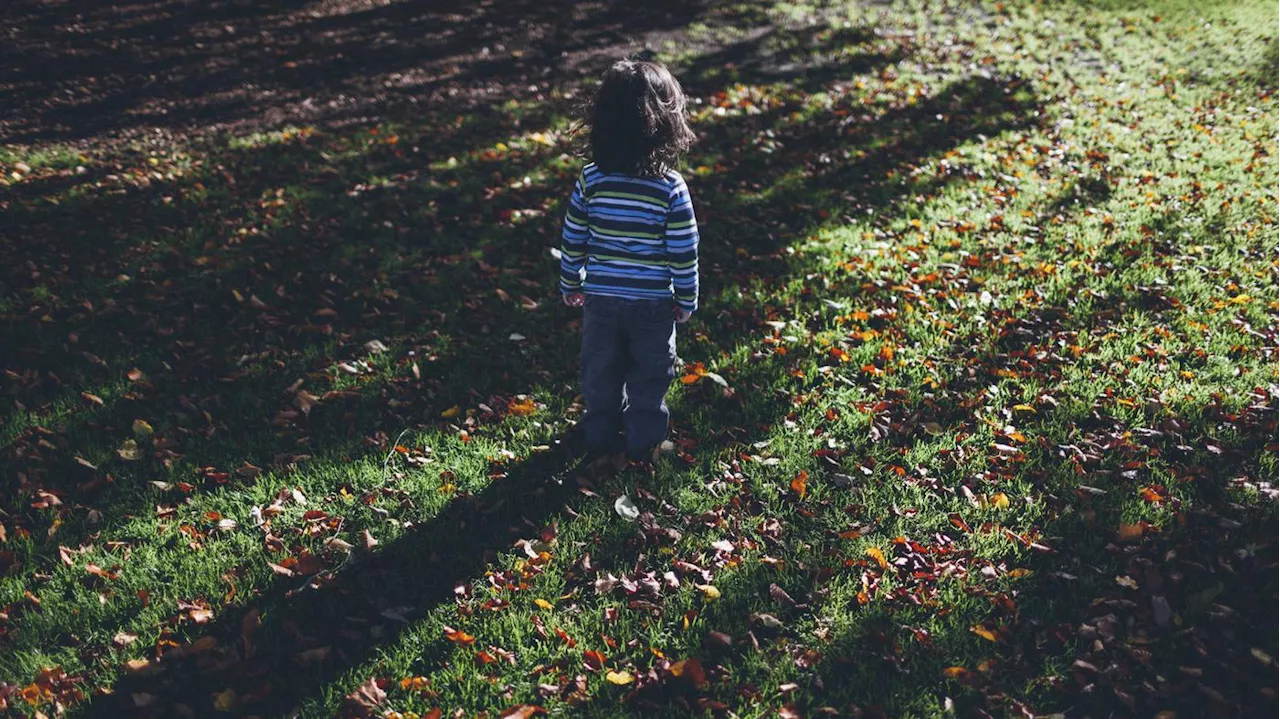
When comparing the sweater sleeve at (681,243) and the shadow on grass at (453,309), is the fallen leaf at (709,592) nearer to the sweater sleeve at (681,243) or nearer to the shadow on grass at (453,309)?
the shadow on grass at (453,309)

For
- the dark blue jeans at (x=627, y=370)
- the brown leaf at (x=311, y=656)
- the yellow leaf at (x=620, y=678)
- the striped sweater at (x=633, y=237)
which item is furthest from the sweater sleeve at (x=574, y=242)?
the brown leaf at (x=311, y=656)

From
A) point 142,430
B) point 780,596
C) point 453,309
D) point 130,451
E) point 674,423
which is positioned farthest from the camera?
point 453,309

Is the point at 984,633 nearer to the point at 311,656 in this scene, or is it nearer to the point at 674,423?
Answer: the point at 674,423

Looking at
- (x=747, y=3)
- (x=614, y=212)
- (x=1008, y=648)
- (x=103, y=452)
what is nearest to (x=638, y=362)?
(x=614, y=212)

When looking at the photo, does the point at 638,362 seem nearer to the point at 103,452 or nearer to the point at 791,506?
the point at 791,506

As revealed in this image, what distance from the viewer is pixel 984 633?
3254 mm

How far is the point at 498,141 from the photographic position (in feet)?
27.2

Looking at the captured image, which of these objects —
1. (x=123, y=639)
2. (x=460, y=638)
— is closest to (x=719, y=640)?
(x=460, y=638)

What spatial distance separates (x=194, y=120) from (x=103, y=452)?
226 inches

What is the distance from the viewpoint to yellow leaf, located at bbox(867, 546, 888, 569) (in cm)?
361

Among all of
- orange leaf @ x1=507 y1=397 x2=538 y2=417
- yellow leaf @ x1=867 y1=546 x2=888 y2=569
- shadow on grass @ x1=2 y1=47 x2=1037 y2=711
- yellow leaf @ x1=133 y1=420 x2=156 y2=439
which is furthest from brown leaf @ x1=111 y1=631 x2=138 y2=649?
yellow leaf @ x1=867 y1=546 x2=888 y2=569

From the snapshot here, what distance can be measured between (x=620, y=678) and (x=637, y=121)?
2150 millimetres

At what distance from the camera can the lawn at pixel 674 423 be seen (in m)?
3.18

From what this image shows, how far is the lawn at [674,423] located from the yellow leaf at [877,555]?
0.06 ft
